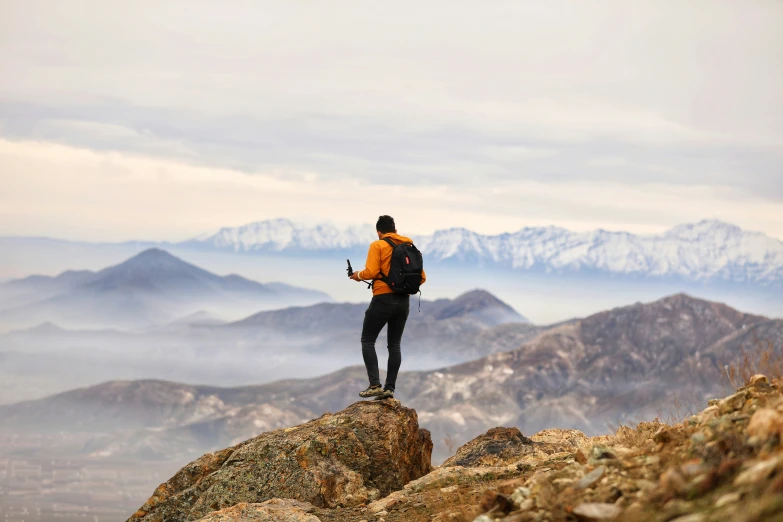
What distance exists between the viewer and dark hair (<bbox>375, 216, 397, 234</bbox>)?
16.5 meters

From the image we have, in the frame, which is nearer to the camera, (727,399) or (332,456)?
(727,399)

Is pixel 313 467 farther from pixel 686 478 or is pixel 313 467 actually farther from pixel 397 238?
pixel 686 478

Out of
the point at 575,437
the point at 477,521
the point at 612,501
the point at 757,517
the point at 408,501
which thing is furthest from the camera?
the point at 575,437

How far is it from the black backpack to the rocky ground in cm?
310

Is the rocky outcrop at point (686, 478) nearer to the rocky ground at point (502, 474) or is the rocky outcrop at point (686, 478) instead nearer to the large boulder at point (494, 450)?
the rocky ground at point (502, 474)

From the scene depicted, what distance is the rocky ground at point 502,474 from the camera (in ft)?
25.6

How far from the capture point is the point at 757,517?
6516mm

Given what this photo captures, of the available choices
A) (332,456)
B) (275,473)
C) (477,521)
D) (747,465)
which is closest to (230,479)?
(275,473)

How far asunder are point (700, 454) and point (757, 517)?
2.41 metres

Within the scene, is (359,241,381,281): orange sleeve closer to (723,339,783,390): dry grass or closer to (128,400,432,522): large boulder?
(128,400,432,522): large boulder

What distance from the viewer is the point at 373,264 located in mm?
15969

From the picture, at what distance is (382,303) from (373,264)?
87 centimetres

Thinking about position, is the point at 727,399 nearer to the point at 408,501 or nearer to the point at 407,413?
the point at 408,501

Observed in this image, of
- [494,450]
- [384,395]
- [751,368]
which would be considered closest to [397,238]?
[384,395]
